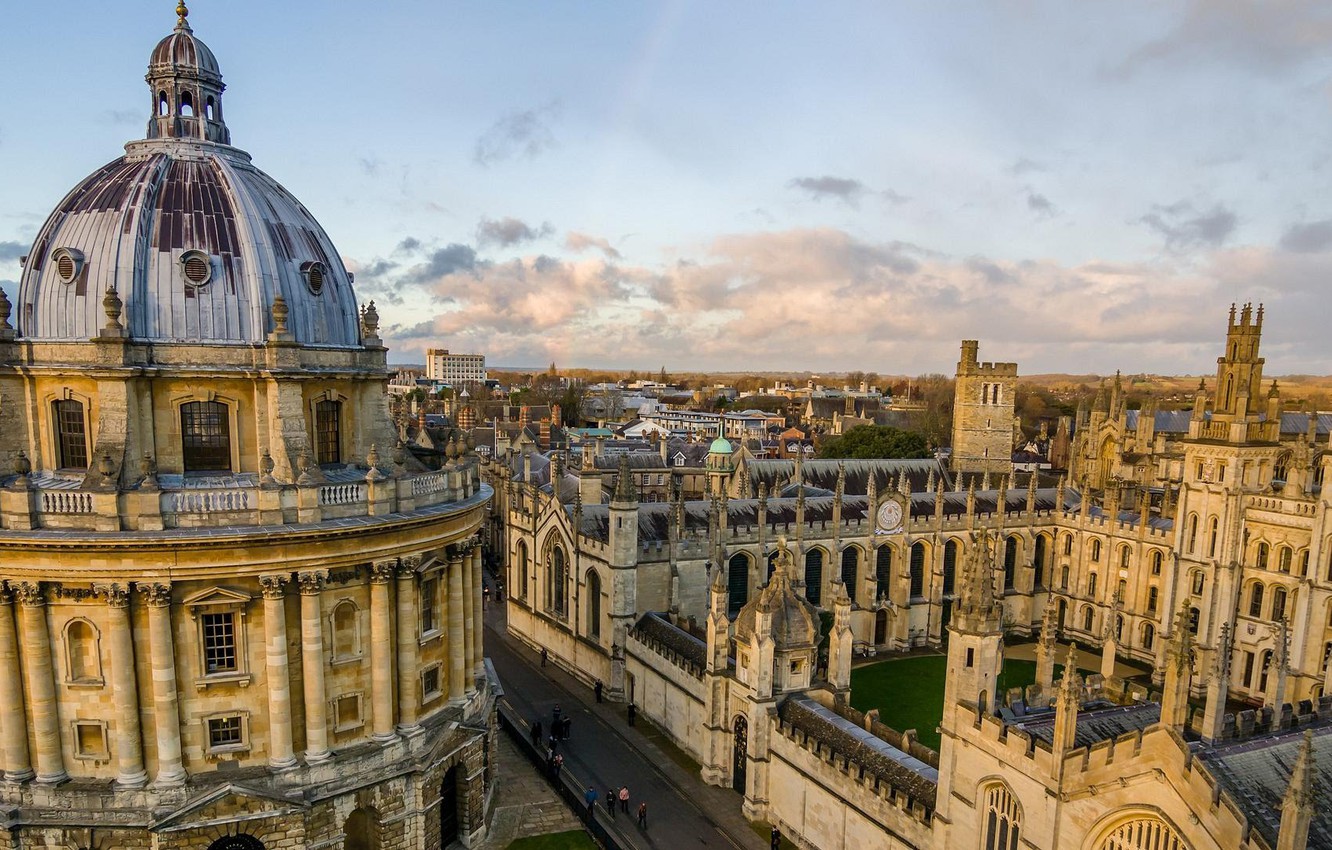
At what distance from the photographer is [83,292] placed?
22500mm

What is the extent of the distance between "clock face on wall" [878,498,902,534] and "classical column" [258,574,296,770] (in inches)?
1304

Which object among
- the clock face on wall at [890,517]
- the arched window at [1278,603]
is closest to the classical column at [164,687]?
the clock face on wall at [890,517]

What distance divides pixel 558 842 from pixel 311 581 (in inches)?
473

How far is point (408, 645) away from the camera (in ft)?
79.3

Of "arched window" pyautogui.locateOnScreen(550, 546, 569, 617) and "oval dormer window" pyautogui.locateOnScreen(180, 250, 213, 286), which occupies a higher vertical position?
"oval dormer window" pyautogui.locateOnScreen(180, 250, 213, 286)

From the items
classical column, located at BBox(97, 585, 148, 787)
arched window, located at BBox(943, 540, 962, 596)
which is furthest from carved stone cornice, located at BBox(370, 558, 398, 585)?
arched window, located at BBox(943, 540, 962, 596)

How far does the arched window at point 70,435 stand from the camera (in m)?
22.9

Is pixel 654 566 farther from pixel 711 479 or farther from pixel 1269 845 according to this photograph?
pixel 1269 845

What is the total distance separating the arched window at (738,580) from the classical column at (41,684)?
94.4 feet

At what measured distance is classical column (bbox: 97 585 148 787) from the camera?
20.5 m

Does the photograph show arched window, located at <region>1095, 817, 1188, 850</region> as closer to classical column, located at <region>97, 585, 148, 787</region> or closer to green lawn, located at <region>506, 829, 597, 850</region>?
green lawn, located at <region>506, 829, 597, 850</region>

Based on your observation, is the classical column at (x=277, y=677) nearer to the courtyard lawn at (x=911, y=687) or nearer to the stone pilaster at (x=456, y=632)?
the stone pilaster at (x=456, y=632)

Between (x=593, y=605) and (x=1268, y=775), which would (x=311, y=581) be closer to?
(x=593, y=605)

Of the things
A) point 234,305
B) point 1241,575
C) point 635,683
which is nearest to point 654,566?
point 635,683
